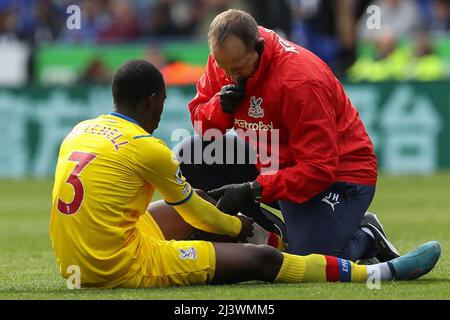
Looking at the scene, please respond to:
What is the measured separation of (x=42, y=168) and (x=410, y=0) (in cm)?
706

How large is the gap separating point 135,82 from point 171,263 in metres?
1.07

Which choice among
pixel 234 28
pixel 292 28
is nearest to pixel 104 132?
pixel 234 28

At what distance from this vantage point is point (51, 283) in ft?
22.4

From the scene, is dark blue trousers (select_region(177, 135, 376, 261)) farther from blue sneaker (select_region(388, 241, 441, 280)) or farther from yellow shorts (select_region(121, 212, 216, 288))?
yellow shorts (select_region(121, 212, 216, 288))

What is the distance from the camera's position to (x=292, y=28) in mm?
18031

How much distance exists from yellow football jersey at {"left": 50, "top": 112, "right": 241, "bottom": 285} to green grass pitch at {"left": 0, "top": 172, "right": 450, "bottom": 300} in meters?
0.19

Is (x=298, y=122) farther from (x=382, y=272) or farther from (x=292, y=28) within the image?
(x=292, y=28)

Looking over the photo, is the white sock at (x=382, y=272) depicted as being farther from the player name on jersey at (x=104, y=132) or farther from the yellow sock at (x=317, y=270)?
the player name on jersey at (x=104, y=132)

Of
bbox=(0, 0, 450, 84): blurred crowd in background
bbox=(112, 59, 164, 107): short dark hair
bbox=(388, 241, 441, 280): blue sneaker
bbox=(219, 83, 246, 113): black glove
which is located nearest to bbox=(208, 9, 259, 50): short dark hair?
bbox=(219, 83, 246, 113): black glove

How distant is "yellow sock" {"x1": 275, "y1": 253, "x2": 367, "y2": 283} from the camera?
6.44 m

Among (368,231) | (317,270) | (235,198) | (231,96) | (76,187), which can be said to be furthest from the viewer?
(368,231)
